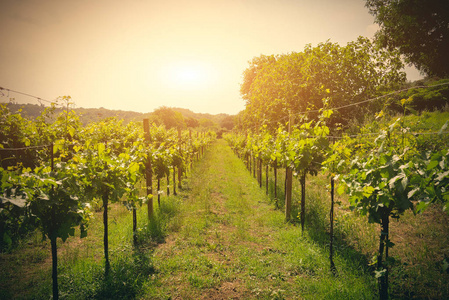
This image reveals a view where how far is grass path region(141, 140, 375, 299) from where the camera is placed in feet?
11.9

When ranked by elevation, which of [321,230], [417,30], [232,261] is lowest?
[232,261]

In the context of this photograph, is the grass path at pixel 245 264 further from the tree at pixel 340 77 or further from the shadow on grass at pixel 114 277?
the tree at pixel 340 77

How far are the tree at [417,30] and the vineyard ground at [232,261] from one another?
52.1 ft

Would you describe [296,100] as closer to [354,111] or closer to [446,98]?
[354,111]

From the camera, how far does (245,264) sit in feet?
14.8

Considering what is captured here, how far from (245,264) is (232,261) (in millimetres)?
316

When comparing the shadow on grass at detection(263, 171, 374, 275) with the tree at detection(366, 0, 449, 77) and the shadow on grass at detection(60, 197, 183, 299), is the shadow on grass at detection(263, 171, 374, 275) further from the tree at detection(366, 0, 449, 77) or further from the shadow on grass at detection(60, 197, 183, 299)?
the tree at detection(366, 0, 449, 77)

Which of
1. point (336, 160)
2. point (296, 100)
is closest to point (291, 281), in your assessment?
point (336, 160)

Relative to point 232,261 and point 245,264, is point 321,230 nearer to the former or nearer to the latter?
point 245,264

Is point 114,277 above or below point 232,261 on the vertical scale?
above

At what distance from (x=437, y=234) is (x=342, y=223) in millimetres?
1987

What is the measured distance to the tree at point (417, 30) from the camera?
46.6ft

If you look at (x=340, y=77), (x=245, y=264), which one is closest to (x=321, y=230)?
(x=245, y=264)

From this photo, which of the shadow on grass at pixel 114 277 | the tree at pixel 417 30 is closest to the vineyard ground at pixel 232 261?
the shadow on grass at pixel 114 277
